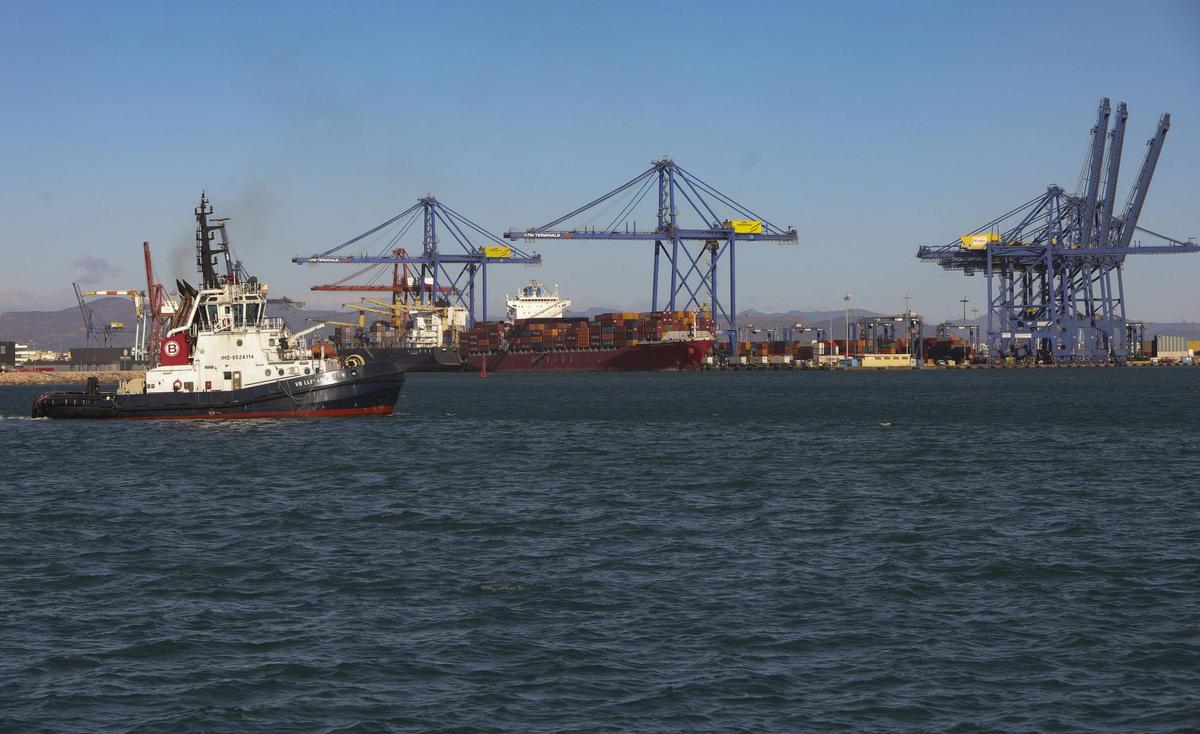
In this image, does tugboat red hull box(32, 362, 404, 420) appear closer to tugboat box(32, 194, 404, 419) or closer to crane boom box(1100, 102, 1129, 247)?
tugboat box(32, 194, 404, 419)

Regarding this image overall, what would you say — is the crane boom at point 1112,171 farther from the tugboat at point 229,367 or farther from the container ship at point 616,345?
the tugboat at point 229,367

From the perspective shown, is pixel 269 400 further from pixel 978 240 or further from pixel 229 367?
pixel 978 240

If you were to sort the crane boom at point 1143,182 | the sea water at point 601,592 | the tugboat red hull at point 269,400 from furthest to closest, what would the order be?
the crane boom at point 1143,182 < the tugboat red hull at point 269,400 < the sea water at point 601,592

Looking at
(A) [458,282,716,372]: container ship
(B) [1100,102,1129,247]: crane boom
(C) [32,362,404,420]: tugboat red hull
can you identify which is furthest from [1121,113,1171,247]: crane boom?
(C) [32,362,404,420]: tugboat red hull

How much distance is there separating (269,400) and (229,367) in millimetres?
3054

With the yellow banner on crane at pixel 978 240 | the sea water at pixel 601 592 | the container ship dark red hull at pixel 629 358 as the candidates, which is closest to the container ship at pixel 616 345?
the container ship dark red hull at pixel 629 358

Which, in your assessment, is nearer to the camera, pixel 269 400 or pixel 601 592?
pixel 601 592

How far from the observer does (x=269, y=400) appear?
6600cm

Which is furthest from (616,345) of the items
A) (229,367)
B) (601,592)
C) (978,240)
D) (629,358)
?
(601,592)

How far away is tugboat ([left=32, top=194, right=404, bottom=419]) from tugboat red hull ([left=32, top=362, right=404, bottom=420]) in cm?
5

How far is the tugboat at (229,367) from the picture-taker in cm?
6606

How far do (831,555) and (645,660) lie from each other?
9491mm

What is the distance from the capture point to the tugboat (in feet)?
217

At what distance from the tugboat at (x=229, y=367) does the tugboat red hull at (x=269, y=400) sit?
2.1 inches
